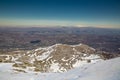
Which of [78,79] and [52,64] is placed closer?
[78,79]

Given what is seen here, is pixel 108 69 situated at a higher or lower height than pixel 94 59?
higher

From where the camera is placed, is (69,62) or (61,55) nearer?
(69,62)

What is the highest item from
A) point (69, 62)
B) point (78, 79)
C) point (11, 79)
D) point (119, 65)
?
point (119, 65)

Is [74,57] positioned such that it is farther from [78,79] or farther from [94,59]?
[78,79]

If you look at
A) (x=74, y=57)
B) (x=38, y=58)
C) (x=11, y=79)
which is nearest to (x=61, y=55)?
(x=74, y=57)

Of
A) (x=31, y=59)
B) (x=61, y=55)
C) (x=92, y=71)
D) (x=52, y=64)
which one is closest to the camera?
(x=92, y=71)

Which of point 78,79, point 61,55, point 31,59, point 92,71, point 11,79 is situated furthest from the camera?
point 61,55

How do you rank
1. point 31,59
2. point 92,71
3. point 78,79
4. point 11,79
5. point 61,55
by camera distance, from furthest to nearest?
1. point 61,55
2. point 31,59
3. point 11,79
4. point 92,71
5. point 78,79

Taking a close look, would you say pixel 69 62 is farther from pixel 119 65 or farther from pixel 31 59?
pixel 119 65

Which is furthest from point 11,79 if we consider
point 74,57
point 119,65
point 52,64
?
point 74,57
